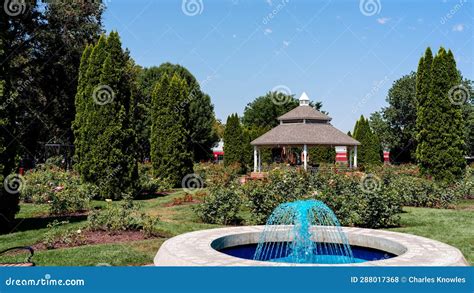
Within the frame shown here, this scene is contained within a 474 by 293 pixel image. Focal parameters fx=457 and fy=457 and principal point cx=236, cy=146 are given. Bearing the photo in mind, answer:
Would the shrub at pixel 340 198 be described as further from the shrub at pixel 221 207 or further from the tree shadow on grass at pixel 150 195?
the tree shadow on grass at pixel 150 195

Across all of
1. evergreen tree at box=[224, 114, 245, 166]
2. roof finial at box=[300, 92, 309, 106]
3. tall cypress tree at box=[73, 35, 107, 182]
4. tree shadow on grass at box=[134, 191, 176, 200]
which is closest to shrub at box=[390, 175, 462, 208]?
tree shadow on grass at box=[134, 191, 176, 200]

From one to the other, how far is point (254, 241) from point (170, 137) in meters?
15.5

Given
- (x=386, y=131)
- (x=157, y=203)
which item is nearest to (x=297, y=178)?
(x=157, y=203)

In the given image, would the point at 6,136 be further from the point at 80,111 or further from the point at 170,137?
the point at 170,137

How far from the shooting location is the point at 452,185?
19.6 metres

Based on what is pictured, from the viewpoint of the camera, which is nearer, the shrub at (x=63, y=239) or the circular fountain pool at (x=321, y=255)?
the circular fountain pool at (x=321, y=255)

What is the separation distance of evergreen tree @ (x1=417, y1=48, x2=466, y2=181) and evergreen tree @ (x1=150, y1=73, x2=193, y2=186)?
38.0ft

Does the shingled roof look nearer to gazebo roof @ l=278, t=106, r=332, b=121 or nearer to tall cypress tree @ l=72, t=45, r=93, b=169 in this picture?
gazebo roof @ l=278, t=106, r=332, b=121

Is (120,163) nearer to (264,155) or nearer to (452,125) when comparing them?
(452,125)

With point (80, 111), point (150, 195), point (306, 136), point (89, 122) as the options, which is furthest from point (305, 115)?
point (89, 122)

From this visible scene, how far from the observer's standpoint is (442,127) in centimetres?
2075

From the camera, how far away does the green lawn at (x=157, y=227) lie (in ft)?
26.4

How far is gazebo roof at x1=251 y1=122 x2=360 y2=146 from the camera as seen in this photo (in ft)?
90.0

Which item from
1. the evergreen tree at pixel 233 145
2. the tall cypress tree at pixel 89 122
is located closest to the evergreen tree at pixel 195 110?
the evergreen tree at pixel 233 145
